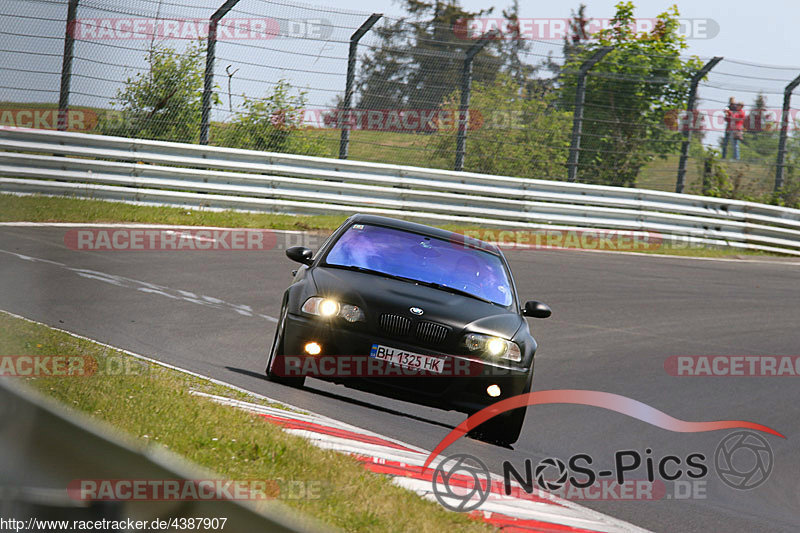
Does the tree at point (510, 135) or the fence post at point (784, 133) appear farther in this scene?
the fence post at point (784, 133)

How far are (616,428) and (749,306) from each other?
24.0 ft

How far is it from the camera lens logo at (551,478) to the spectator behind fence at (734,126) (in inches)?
585

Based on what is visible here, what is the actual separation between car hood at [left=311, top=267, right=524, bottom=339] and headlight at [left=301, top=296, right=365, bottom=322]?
0.05m

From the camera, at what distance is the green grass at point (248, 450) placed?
3.99 meters

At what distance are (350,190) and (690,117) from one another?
7495 mm

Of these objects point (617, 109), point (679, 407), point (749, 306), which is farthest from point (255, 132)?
point (679, 407)

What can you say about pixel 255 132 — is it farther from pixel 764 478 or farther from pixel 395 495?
pixel 395 495

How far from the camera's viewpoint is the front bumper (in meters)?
6.43

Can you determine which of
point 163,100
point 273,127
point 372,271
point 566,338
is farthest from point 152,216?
point 372,271

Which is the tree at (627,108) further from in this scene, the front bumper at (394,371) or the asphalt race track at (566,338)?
the front bumper at (394,371)

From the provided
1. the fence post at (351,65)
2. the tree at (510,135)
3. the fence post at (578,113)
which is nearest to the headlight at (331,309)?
the fence post at (351,65)

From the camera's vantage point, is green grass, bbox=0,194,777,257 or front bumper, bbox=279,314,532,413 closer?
front bumper, bbox=279,314,532,413

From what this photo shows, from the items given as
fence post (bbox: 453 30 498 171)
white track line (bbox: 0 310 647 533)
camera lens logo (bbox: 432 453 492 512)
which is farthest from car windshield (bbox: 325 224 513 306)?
fence post (bbox: 453 30 498 171)

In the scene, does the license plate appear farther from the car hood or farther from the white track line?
the white track line
